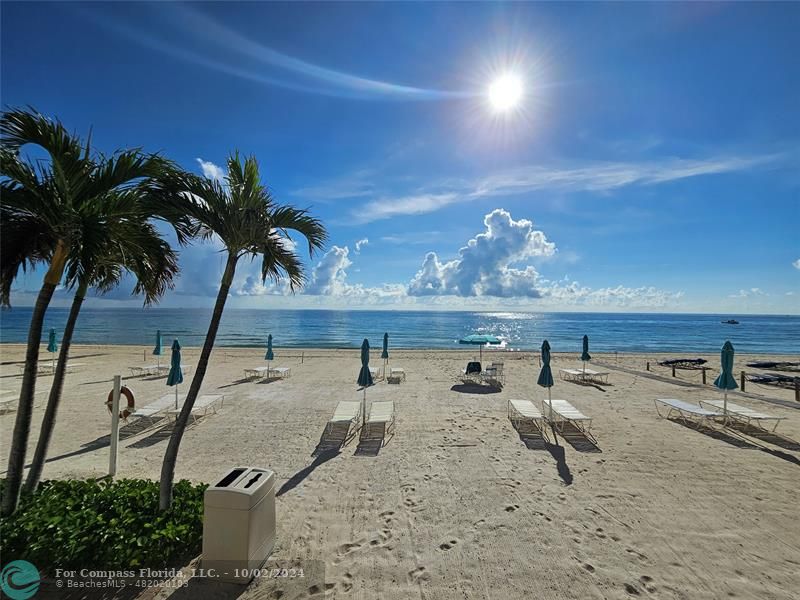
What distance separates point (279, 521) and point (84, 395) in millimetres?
11786

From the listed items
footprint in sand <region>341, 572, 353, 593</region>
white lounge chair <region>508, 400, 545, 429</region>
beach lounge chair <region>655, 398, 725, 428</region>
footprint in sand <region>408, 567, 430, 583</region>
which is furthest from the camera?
beach lounge chair <region>655, 398, 725, 428</region>

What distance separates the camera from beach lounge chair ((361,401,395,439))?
353 inches

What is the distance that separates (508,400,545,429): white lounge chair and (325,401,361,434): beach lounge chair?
4.29 meters

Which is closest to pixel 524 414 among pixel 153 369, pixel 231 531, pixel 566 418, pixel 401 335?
pixel 566 418

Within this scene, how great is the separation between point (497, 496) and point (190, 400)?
4.78m

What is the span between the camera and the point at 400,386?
15.3m

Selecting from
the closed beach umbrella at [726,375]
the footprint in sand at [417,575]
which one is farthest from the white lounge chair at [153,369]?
the closed beach umbrella at [726,375]

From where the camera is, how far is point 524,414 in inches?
381

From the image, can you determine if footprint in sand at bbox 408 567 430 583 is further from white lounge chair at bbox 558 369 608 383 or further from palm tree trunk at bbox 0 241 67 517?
white lounge chair at bbox 558 369 608 383

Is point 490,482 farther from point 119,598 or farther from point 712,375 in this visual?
point 712,375

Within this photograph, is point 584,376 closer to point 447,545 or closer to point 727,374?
point 727,374

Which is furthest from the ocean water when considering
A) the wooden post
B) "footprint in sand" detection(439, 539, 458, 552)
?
"footprint in sand" detection(439, 539, 458, 552)

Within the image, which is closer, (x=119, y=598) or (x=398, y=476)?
(x=119, y=598)

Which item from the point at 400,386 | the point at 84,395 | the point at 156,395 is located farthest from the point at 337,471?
the point at 84,395
